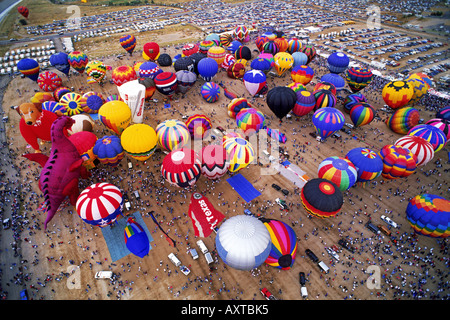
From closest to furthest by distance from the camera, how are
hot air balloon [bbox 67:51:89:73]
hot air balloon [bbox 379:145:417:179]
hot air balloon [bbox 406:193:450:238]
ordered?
hot air balloon [bbox 406:193:450:238] < hot air balloon [bbox 379:145:417:179] < hot air balloon [bbox 67:51:89:73]

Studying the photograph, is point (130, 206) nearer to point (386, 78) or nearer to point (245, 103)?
point (245, 103)

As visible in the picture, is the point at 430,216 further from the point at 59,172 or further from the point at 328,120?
the point at 59,172

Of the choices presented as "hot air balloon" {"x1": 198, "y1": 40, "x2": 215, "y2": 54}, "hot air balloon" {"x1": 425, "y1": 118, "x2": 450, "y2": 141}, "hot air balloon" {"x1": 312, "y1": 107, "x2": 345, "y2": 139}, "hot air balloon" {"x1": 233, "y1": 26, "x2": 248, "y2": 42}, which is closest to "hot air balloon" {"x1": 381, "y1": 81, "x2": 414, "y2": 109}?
"hot air balloon" {"x1": 425, "y1": 118, "x2": 450, "y2": 141}

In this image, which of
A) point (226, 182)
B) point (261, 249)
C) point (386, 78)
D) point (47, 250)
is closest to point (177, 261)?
point (261, 249)

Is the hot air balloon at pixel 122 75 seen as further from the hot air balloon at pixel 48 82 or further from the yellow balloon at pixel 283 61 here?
the yellow balloon at pixel 283 61

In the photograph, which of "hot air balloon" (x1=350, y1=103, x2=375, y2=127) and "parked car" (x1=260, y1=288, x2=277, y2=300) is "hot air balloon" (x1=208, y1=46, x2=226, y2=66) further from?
"parked car" (x1=260, y1=288, x2=277, y2=300)
